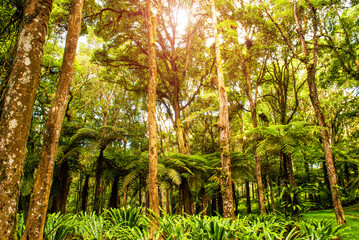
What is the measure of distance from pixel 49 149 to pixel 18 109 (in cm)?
76

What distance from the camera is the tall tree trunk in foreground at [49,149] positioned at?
2475 mm

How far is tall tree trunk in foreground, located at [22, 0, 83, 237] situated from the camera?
8.12ft

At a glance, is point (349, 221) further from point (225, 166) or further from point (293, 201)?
point (225, 166)

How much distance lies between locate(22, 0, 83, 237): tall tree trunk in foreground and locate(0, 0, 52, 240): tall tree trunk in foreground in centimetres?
49

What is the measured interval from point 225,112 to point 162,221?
3.31 metres

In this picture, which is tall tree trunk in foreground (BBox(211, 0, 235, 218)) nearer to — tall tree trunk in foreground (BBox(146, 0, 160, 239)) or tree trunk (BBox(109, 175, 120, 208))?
tall tree trunk in foreground (BBox(146, 0, 160, 239))

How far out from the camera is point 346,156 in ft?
41.3

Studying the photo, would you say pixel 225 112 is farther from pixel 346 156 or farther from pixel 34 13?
pixel 346 156

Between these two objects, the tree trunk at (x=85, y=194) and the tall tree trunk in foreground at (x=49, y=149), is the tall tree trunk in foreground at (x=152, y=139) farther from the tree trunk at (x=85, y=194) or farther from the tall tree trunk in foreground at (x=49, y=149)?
the tree trunk at (x=85, y=194)

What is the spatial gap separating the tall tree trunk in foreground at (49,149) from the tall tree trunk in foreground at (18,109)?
491 mm

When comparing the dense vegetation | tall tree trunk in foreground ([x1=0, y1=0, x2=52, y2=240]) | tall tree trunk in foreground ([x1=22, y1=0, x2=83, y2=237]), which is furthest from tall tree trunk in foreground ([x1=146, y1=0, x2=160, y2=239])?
tall tree trunk in foreground ([x1=0, y1=0, x2=52, y2=240])

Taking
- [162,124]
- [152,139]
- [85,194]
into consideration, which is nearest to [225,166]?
[152,139]

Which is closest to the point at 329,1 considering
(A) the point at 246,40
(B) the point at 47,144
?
(A) the point at 246,40

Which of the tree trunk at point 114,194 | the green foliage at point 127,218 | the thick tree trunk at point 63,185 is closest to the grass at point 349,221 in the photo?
the green foliage at point 127,218
